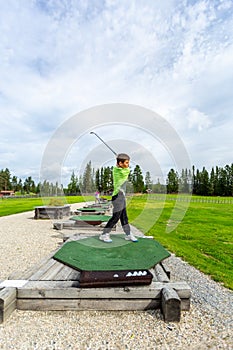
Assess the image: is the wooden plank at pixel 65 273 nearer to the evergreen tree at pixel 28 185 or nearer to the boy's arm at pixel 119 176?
the boy's arm at pixel 119 176

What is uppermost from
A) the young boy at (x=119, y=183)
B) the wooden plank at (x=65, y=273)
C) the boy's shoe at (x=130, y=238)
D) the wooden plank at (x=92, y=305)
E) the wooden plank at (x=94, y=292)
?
the young boy at (x=119, y=183)

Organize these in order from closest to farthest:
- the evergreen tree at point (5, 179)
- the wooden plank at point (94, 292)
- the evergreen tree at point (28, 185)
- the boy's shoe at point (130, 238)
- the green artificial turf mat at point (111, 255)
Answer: the wooden plank at point (94, 292) → the green artificial turf mat at point (111, 255) → the boy's shoe at point (130, 238) → the evergreen tree at point (5, 179) → the evergreen tree at point (28, 185)

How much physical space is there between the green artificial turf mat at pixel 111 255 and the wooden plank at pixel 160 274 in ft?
0.39

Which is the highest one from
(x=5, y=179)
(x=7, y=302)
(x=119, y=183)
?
(x=5, y=179)

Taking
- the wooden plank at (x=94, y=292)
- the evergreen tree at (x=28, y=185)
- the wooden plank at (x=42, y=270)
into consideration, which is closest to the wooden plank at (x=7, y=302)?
the wooden plank at (x=94, y=292)

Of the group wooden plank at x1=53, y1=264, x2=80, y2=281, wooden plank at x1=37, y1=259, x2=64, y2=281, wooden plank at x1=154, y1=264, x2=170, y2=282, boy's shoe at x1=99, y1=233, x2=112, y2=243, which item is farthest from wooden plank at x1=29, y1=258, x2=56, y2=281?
wooden plank at x1=154, y1=264, x2=170, y2=282

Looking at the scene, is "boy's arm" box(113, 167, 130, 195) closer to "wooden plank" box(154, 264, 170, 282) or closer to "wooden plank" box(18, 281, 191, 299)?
"wooden plank" box(154, 264, 170, 282)

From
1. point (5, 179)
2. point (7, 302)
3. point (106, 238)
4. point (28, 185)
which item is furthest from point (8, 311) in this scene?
point (28, 185)

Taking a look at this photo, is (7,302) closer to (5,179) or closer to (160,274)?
(160,274)

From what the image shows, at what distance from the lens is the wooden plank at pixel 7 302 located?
313cm

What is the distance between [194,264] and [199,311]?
9.07 ft

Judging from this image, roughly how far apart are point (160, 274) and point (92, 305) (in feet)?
4.39

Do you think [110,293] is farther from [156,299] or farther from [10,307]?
[10,307]

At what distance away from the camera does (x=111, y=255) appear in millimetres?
4762
